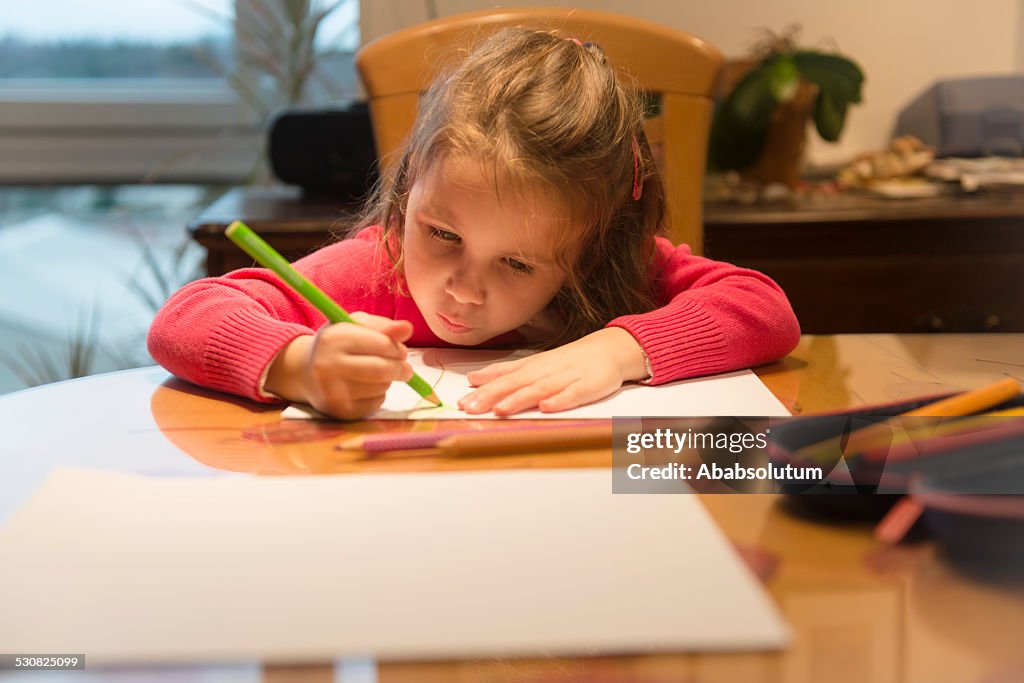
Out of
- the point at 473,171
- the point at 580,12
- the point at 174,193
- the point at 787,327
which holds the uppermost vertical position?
the point at 580,12

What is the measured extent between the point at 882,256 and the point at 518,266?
2.99 ft

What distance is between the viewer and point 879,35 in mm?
1962

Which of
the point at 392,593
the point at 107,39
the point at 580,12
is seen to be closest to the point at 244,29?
the point at 107,39

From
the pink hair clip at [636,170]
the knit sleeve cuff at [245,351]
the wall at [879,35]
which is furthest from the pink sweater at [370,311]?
the wall at [879,35]

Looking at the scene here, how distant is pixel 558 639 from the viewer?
37 centimetres

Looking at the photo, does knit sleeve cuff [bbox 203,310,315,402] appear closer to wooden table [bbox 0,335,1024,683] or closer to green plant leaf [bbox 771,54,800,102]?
wooden table [bbox 0,335,1024,683]

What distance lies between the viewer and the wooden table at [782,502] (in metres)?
0.36

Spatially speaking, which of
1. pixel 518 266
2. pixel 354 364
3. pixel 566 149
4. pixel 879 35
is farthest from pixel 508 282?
pixel 879 35

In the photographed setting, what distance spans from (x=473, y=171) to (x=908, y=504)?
467 millimetres

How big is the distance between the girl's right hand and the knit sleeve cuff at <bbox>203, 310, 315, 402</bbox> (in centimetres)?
4

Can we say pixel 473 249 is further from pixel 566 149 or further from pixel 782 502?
pixel 782 502

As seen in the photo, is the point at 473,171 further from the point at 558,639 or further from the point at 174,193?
the point at 174,193

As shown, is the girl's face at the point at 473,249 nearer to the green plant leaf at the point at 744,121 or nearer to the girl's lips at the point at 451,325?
the girl's lips at the point at 451,325

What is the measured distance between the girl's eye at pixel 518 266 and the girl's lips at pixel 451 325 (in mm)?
64
